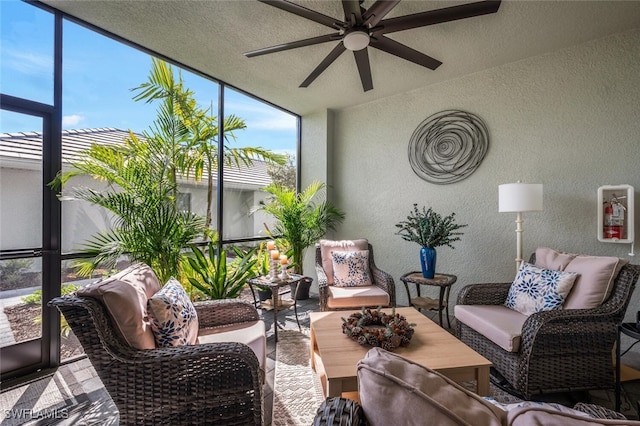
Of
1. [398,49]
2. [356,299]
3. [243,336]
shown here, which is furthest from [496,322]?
[398,49]

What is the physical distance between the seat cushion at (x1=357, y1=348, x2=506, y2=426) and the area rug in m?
1.31

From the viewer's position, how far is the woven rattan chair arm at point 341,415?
2.26ft

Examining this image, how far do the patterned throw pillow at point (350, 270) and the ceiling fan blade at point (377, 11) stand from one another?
220 centimetres

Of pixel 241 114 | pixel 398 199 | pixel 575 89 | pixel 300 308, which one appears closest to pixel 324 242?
pixel 300 308

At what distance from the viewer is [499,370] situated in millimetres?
2031

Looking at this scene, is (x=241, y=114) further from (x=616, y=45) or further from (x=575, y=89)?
(x=616, y=45)

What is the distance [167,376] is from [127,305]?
380 mm

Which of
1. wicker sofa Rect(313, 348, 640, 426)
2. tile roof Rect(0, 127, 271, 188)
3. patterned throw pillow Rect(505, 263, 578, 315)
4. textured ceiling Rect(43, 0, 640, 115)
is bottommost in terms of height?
patterned throw pillow Rect(505, 263, 578, 315)

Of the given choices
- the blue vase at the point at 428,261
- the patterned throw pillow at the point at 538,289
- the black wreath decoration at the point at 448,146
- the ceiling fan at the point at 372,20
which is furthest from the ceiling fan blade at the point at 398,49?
the patterned throw pillow at the point at 538,289

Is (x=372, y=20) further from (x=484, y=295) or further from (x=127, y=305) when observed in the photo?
(x=484, y=295)

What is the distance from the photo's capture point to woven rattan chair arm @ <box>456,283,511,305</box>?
8.19 ft

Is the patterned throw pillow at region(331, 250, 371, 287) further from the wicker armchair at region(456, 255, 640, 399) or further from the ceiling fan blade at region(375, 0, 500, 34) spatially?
the ceiling fan blade at region(375, 0, 500, 34)

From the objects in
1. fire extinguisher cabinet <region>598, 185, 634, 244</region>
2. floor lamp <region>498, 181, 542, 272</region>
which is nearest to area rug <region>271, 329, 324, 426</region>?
floor lamp <region>498, 181, 542, 272</region>

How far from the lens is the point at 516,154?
3.28m
